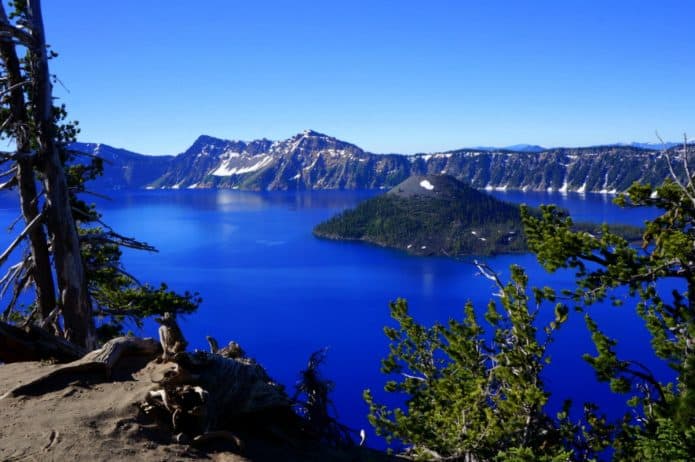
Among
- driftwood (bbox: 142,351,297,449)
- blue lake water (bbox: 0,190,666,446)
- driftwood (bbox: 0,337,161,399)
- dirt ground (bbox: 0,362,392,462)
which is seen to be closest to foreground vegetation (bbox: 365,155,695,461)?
dirt ground (bbox: 0,362,392,462)

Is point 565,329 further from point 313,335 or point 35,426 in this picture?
point 35,426

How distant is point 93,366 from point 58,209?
15.7 feet

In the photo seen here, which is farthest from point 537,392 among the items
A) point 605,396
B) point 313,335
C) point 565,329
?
point 565,329

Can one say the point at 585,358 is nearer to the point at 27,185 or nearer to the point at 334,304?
the point at 27,185

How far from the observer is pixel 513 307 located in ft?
37.8

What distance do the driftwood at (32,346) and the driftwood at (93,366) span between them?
4.65 ft

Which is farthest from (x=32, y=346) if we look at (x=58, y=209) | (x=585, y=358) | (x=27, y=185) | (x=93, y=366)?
(x=585, y=358)

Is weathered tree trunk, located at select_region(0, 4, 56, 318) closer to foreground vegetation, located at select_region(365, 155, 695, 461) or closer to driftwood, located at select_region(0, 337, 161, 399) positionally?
driftwood, located at select_region(0, 337, 161, 399)

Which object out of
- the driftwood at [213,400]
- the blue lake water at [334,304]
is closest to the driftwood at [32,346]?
the driftwood at [213,400]

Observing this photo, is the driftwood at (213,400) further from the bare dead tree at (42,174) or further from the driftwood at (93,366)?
the bare dead tree at (42,174)

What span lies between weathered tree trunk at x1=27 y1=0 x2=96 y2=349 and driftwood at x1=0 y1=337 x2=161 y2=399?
10.0 feet

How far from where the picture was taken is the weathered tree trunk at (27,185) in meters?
13.0

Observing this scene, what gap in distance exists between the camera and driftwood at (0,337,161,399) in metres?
10.3

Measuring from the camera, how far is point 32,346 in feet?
40.7
